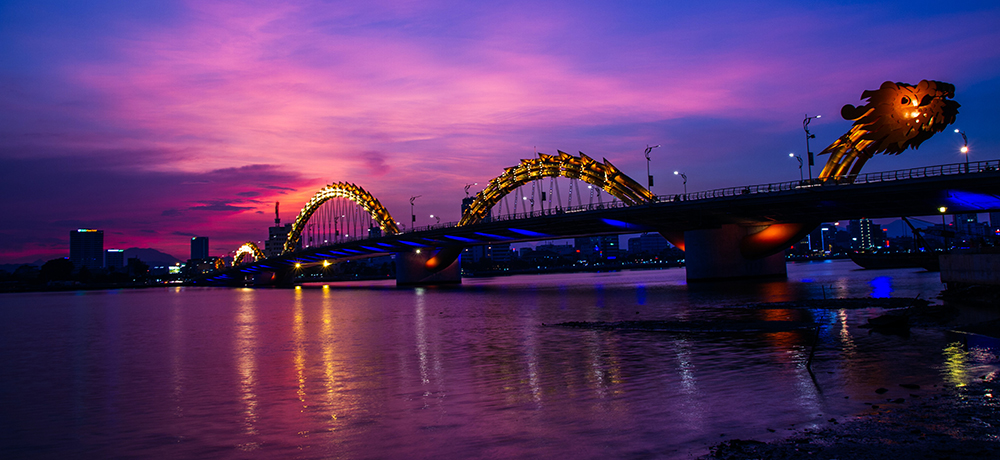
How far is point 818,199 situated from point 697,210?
11.8 metres

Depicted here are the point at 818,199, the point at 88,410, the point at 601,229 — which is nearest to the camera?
the point at 88,410

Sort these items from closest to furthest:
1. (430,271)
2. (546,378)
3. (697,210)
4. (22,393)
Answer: (546,378) < (22,393) < (697,210) < (430,271)

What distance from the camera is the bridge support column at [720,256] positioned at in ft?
245

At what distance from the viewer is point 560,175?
363ft

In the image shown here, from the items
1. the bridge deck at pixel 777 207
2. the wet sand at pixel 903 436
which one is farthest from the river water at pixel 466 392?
→ the bridge deck at pixel 777 207

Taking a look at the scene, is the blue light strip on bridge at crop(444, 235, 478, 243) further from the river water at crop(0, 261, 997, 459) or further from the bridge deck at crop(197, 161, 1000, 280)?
the river water at crop(0, 261, 997, 459)

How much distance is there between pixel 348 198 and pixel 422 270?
44483 mm

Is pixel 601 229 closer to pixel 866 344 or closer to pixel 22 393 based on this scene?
pixel 866 344

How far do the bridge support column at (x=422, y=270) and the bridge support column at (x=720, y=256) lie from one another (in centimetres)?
5407

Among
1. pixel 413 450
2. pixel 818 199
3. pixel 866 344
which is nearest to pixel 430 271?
pixel 818 199

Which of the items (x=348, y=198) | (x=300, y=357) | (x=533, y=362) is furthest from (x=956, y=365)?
(x=348, y=198)

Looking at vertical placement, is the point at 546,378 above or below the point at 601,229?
below

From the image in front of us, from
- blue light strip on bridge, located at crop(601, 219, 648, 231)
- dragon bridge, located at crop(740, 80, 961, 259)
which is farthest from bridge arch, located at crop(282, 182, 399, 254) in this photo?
dragon bridge, located at crop(740, 80, 961, 259)

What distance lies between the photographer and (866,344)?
2033cm
